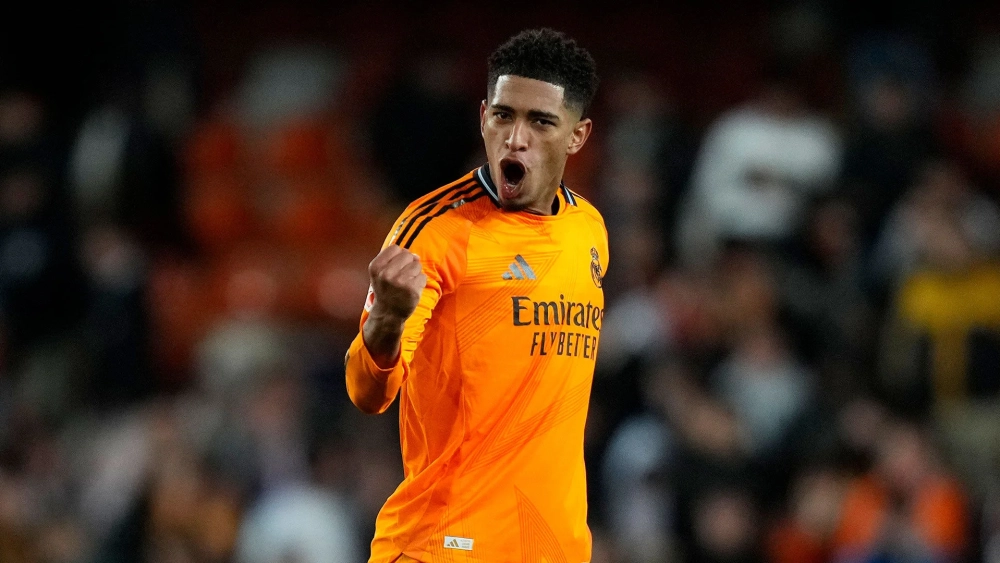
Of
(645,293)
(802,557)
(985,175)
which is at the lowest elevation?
(802,557)

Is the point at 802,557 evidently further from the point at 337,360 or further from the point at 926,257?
the point at 337,360

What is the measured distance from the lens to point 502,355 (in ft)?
12.7

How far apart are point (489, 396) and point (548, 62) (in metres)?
0.87

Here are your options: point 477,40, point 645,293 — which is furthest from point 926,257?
point 477,40

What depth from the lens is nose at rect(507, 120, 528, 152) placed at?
3.84 m

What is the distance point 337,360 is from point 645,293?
203cm

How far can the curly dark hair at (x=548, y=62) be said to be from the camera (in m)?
3.89

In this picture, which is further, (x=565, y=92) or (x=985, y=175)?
(x=985, y=175)

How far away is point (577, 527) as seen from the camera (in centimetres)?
399

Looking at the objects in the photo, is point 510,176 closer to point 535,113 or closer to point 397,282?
point 535,113

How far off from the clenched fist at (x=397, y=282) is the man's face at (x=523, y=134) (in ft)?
1.62

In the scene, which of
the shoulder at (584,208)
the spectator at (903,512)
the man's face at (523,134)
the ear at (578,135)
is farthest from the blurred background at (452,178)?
the man's face at (523,134)

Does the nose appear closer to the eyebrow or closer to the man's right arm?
the eyebrow

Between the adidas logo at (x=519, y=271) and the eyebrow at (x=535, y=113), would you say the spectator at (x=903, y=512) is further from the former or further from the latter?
the eyebrow at (x=535, y=113)
